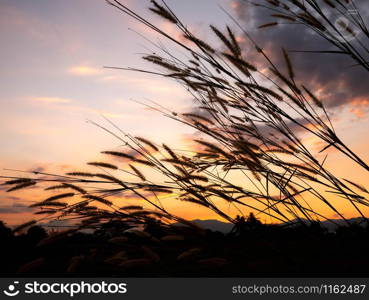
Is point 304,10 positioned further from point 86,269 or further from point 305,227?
point 86,269

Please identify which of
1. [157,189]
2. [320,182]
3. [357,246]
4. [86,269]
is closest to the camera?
[86,269]

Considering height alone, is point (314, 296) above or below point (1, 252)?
below

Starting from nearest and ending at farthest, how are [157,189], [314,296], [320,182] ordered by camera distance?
1. [314,296]
2. [157,189]
3. [320,182]

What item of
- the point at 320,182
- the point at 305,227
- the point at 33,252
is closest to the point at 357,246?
the point at 305,227

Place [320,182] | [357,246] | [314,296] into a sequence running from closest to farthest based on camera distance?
[314,296] < [357,246] < [320,182]

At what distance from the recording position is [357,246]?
62.7 inches

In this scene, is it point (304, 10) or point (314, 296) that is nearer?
point (314, 296)

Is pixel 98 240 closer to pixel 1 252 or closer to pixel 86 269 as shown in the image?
pixel 86 269

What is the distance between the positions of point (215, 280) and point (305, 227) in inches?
20.4

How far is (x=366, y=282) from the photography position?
134cm

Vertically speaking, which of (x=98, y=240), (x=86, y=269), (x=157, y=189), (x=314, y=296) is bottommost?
(x=314, y=296)

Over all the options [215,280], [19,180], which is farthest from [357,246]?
[19,180]

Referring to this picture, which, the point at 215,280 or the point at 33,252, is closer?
the point at 215,280

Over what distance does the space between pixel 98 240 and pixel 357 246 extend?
1.03m
